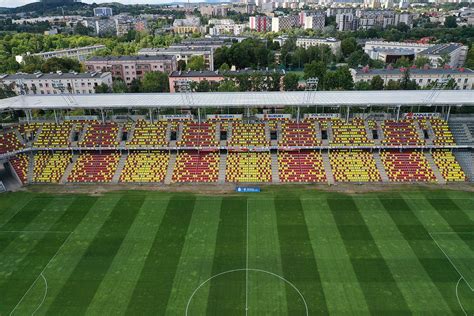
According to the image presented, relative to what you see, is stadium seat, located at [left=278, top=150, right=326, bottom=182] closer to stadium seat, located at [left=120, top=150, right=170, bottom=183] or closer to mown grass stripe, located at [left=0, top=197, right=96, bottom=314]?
stadium seat, located at [left=120, top=150, right=170, bottom=183]

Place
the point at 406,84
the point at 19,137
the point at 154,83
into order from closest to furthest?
the point at 19,137 → the point at 406,84 → the point at 154,83

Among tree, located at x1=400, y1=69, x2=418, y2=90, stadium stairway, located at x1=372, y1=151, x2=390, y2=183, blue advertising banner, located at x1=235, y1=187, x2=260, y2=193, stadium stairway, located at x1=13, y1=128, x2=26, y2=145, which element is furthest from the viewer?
tree, located at x1=400, y1=69, x2=418, y2=90

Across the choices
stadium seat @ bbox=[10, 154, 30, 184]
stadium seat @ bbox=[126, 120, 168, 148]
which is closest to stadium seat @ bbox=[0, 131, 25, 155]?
stadium seat @ bbox=[10, 154, 30, 184]

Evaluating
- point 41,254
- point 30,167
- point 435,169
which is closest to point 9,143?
point 30,167

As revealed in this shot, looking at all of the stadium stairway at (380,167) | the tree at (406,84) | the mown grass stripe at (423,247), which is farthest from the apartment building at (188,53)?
the mown grass stripe at (423,247)

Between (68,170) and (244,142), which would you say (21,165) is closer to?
(68,170)

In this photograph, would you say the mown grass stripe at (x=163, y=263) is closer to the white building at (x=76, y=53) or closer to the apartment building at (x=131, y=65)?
the apartment building at (x=131, y=65)

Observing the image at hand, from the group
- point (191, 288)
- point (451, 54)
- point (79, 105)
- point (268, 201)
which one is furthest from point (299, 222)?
point (451, 54)
